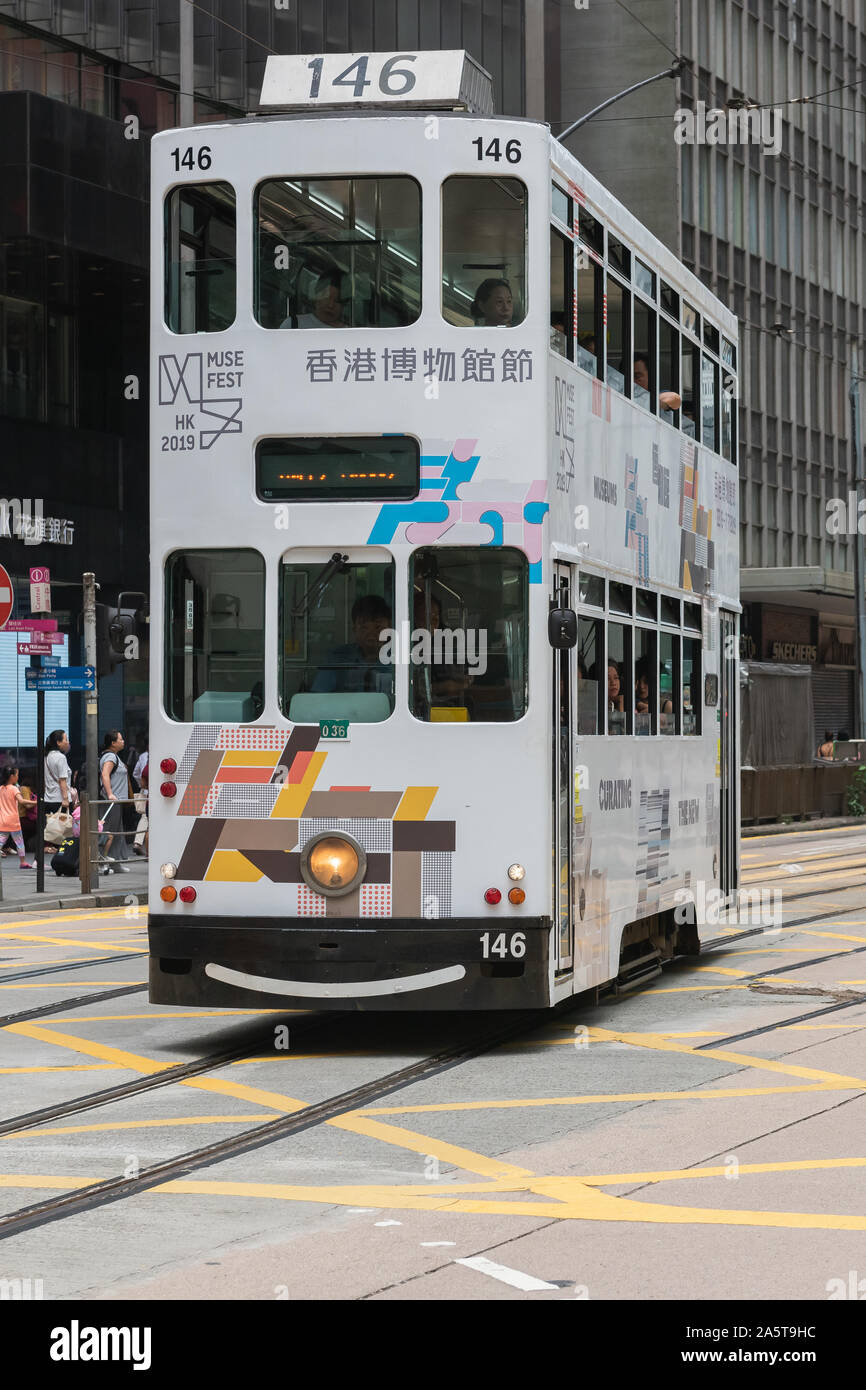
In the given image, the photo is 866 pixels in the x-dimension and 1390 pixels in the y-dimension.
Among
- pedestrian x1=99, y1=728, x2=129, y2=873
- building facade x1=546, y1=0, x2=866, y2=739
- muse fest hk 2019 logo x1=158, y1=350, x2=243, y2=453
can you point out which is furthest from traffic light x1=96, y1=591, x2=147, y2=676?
building facade x1=546, y1=0, x2=866, y2=739

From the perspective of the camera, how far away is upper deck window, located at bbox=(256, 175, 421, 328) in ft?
34.8

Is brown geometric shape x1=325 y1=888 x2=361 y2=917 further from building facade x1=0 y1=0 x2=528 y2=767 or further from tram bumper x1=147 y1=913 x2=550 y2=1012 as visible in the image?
building facade x1=0 y1=0 x2=528 y2=767

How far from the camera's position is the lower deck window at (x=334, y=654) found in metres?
10.5

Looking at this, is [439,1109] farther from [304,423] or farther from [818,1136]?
[304,423]

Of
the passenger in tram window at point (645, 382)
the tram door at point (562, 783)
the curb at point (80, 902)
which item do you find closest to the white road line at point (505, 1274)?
the tram door at point (562, 783)

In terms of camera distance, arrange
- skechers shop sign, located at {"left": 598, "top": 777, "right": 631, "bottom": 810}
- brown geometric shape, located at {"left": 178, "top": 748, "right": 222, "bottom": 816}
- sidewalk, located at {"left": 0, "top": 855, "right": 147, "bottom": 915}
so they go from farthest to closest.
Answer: sidewalk, located at {"left": 0, "top": 855, "right": 147, "bottom": 915} → skechers shop sign, located at {"left": 598, "top": 777, "right": 631, "bottom": 810} → brown geometric shape, located at {"left": 178, "top": 748, "right": 222, "bottom": 816}

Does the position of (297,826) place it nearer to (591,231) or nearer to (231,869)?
(231,869)

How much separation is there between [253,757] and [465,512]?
1625 millimetres

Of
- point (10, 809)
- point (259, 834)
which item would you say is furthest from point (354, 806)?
point (10, 809)

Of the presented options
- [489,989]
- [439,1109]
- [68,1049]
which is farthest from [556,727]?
[68,1049]

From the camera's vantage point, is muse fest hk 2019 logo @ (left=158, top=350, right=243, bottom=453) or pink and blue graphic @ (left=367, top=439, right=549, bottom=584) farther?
muse fest hk 2019 logo @ (left=158, top=350, right=243, bottom=453)

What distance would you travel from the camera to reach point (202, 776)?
10.5m

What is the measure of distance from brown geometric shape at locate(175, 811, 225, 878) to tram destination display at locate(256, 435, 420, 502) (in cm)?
167

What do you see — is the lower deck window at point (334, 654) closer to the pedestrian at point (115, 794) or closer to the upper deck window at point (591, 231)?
the upper deck window at point (591, 231)
